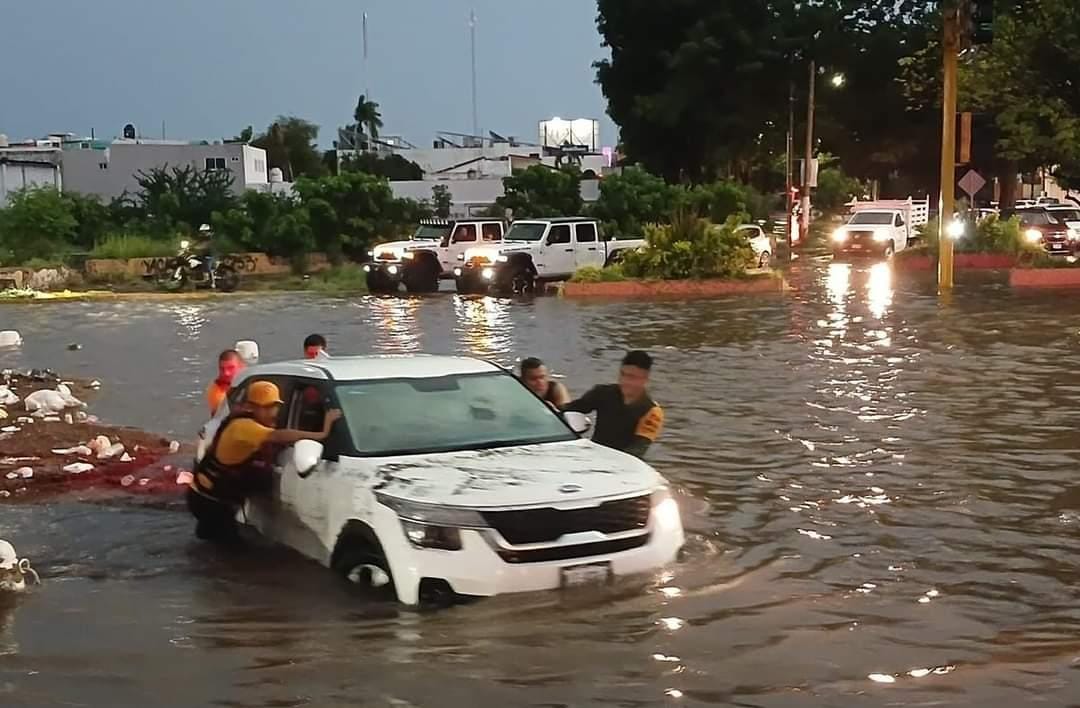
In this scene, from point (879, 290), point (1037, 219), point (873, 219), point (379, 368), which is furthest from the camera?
point (873, 219)

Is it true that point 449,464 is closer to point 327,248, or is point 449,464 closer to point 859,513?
point 859,513

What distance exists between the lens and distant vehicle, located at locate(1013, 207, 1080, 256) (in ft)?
143

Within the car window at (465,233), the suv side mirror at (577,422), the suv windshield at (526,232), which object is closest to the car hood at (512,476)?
the suv side mirror at (577,422)

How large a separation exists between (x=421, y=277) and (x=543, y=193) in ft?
46.8

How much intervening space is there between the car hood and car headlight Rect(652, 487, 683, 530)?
60mm

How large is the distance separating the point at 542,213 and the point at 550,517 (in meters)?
44.1

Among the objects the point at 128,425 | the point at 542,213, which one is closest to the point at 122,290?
the point at 542,213

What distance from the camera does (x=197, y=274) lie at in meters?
41.5

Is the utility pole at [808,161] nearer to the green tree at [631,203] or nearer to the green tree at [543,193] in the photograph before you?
the green tree at [631,203]

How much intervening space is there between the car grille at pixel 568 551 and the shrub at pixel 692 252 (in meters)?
26.6

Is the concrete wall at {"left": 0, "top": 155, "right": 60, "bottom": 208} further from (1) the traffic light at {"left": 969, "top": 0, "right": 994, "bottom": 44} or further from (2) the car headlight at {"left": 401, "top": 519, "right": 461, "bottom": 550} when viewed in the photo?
(2) the car headlight at {"left": 401, "top": 519, "right": 461, "bottom": 550}

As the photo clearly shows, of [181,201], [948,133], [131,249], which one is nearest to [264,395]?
[948,133]

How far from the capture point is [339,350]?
22.2m

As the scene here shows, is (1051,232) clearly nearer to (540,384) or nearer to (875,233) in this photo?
(875,233)
